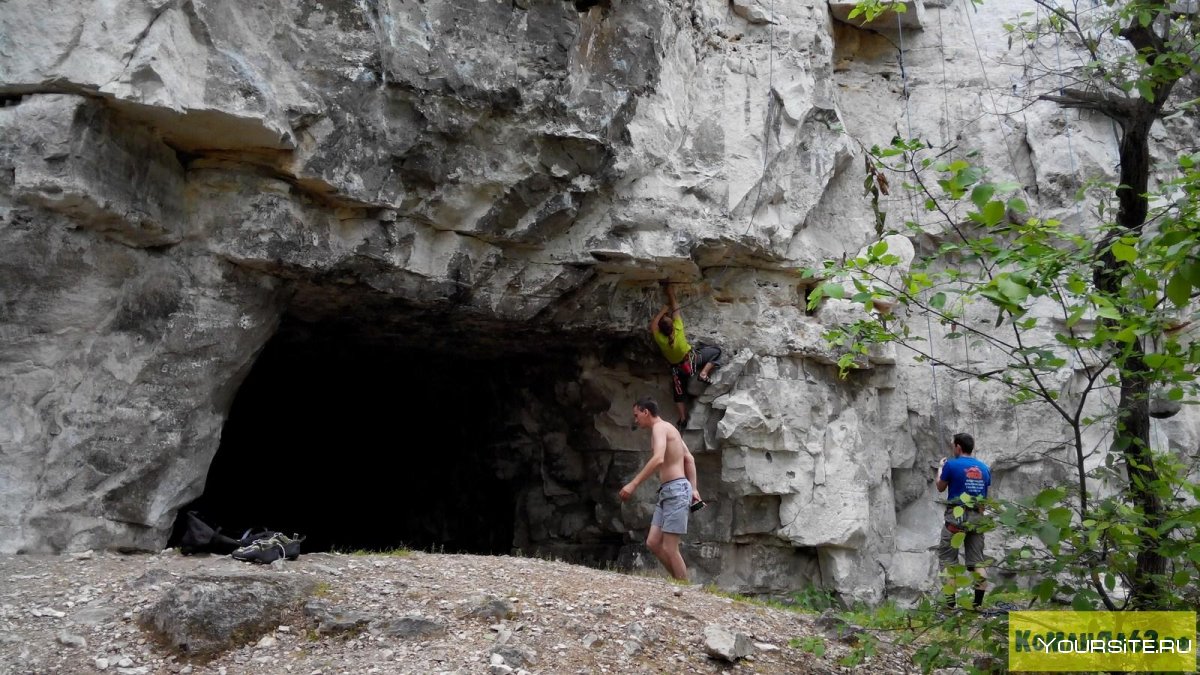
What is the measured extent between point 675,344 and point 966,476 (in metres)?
2.82

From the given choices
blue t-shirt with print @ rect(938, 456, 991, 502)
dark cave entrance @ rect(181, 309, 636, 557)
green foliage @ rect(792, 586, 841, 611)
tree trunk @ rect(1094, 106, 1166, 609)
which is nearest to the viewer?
tree trunk @ rect(1094, 106, 1166, 609)

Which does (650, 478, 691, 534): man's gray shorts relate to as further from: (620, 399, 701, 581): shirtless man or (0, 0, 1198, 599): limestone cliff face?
(0, 0, 1198, 599): limestone cliff face

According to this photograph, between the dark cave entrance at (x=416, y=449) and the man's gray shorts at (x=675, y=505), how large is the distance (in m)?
2.54

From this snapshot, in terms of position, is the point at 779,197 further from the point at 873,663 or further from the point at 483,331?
the point at 873,663

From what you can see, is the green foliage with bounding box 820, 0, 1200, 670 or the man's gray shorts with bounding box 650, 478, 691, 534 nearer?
the green foliage with bounding box 820, 0, 1200, 670

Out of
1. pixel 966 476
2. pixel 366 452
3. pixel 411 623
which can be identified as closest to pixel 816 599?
pixel 966 476

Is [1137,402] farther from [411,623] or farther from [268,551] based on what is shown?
[268,551]

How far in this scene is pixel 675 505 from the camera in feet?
24.1

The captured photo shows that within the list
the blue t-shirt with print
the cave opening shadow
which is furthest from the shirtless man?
the cave opening shadow

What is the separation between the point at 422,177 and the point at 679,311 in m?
2.93

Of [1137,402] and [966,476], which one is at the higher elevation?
[1137,402]

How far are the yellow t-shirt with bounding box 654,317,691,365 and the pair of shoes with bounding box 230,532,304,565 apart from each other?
3845 mm

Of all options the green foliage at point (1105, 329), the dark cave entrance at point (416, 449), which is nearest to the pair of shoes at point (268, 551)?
the dark cave entrance at point (416, 449)

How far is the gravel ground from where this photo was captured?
4.83 metres
